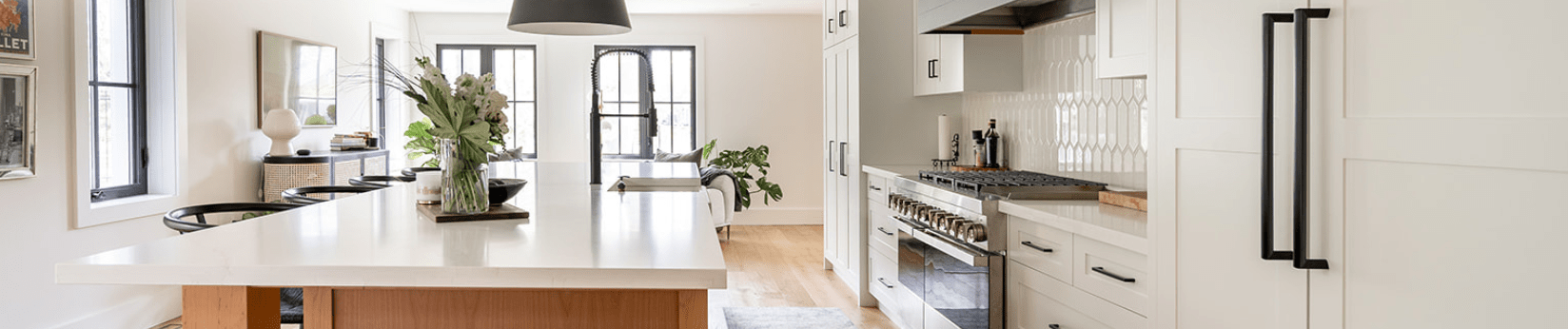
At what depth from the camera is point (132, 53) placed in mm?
4957

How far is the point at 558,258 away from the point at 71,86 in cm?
379

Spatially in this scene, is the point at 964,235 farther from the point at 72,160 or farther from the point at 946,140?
the point at 72,160

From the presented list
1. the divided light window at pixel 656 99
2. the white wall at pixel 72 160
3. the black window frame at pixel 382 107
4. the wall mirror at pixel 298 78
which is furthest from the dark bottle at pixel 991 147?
the black window frame at pixel 382 107

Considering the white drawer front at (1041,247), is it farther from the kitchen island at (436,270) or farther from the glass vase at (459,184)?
the glass vase at (459,184)

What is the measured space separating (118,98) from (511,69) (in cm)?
437

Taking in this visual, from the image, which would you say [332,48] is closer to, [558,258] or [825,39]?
[825,39]

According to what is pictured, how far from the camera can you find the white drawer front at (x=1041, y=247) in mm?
2820

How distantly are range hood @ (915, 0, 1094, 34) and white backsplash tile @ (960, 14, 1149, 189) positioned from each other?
0.27 ft

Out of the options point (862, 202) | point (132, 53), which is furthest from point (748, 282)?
point (132, 53)

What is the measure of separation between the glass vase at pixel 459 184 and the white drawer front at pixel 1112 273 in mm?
1535

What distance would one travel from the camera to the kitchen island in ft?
5.24

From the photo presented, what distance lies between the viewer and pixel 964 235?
3.36 m

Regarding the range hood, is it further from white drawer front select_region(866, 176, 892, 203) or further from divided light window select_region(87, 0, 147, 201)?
divided light window select_region(87, 0, 147, 201)

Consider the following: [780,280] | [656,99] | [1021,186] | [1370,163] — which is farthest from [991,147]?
[656,99]
